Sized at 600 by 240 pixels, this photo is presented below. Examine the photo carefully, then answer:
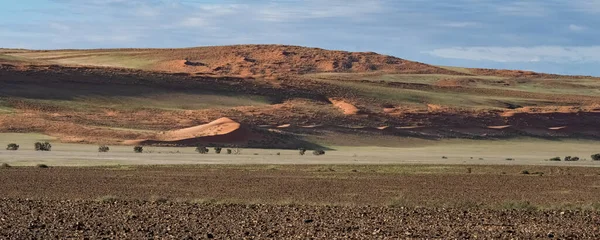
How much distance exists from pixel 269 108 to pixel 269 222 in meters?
73.5

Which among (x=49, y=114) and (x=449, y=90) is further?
(x=449, y=90)

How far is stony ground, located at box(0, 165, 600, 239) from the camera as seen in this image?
2055 cm

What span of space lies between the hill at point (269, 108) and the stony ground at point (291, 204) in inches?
1310

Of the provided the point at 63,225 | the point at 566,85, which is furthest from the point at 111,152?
the point at 566,85

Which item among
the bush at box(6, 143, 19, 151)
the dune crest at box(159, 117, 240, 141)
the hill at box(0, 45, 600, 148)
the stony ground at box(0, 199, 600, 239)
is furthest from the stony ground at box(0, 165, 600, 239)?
the hill at box(0, 45, 600, 148)

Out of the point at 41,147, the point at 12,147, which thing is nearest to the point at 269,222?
the point at 41,147

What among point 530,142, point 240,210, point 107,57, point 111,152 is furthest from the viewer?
point 107,57

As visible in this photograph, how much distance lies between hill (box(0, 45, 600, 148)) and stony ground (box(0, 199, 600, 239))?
48.6 m

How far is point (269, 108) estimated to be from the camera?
95.9m

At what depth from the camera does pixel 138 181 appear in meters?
38.3

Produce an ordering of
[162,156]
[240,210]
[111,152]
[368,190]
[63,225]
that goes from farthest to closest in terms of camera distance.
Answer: [111,152] < [162,156] < [368,190] < [240,210] < [63,225]

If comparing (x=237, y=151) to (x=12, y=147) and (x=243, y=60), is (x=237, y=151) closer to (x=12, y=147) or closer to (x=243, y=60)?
(x=12, y=147)

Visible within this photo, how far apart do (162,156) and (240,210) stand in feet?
117

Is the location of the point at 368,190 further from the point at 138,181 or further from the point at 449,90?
the point at 449,90
